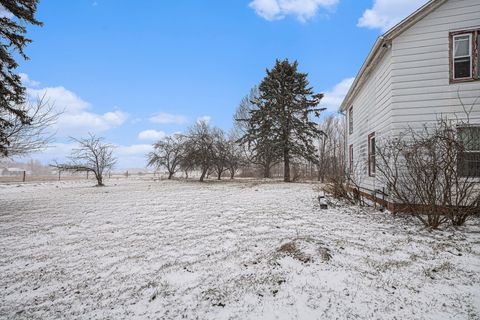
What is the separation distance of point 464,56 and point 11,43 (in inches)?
524

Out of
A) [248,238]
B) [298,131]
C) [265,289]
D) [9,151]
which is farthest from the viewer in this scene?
[298,131]

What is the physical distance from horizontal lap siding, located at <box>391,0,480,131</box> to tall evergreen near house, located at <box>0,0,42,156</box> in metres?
11.3

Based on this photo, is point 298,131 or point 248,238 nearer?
point 248,238

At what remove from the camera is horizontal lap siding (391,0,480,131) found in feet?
20.7

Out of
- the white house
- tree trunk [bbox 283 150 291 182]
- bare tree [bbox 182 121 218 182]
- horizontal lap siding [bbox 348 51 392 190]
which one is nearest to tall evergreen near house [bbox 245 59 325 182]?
tree trunk [bbox 283 150 291 182]

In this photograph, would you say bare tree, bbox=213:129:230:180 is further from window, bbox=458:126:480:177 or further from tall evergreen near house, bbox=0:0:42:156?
window, bbox=458:126:480:177

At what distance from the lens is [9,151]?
29.3ft

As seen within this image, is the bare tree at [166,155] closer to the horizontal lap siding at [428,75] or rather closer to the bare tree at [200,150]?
the bare tree at [200,150]

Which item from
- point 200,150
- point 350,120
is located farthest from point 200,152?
point 350,120

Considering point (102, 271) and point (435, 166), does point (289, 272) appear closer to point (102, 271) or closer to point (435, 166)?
point (102, 271)

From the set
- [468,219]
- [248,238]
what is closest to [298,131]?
[468,219]

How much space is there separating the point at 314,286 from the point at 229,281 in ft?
3.35

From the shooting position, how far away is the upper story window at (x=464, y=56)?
629 cm

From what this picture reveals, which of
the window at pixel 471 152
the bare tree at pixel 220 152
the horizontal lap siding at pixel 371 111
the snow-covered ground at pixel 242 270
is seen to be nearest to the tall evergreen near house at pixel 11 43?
the snow-covered ground at pixel 242 270
